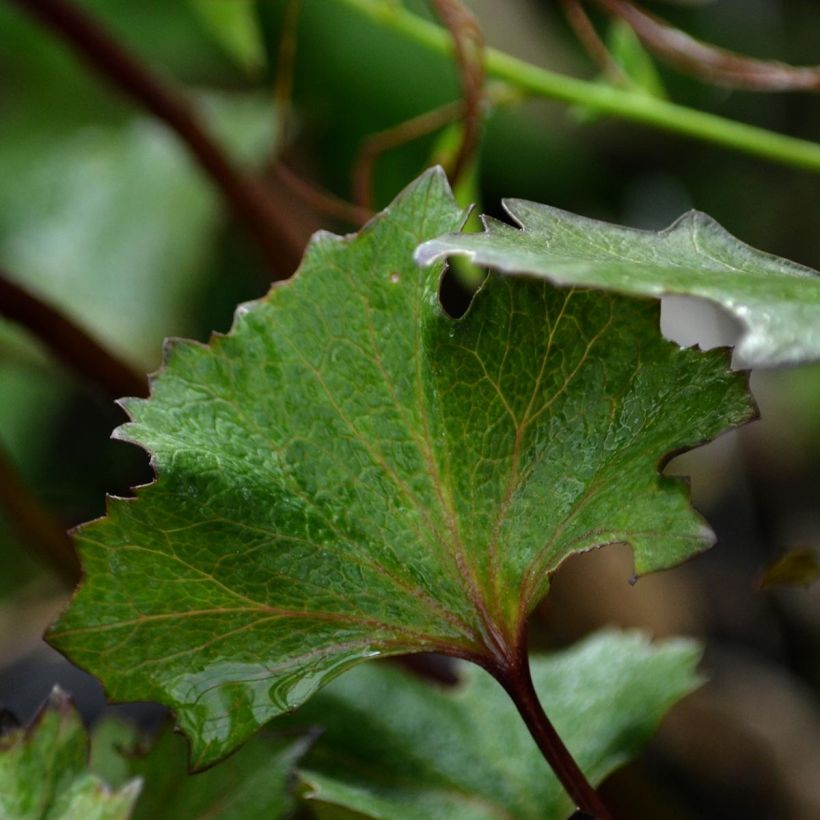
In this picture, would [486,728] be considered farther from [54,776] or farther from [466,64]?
[466,64]

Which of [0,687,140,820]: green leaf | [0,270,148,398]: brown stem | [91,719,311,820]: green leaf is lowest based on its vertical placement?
[91,719,311,820]: green leaf

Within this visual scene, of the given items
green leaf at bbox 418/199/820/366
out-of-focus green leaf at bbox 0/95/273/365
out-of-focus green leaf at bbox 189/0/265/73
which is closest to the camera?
green leaf at bbox 418/199/820/366

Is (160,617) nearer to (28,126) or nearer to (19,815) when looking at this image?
(19,815)

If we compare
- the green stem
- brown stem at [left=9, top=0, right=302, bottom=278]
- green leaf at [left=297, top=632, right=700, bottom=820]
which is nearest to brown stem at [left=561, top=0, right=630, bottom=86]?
the green stem

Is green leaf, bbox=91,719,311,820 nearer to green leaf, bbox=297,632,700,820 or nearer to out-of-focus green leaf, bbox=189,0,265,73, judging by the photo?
green leaf, bbox=297,632,700,820

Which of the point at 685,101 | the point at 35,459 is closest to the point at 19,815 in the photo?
the point at 35,459
